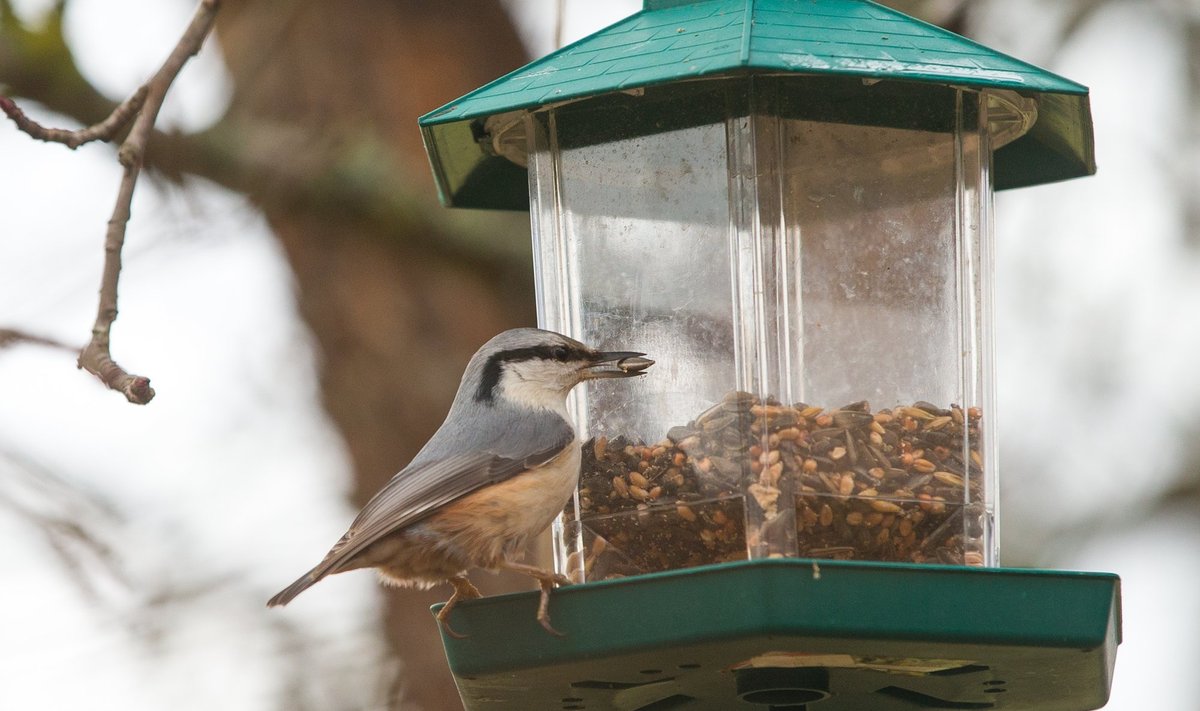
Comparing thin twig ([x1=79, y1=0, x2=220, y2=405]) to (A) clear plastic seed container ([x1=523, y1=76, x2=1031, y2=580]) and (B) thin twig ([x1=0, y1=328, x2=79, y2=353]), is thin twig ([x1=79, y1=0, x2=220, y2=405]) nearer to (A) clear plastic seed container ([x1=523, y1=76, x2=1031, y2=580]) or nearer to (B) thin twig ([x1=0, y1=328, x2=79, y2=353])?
(B) thin twig ([x1=0, y1=328, x2=79, y2=353])

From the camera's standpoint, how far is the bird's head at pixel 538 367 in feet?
11.6

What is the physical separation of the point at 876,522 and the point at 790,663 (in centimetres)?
45

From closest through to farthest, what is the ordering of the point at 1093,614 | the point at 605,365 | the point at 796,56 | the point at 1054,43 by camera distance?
the point at 1093,614 → the point at 796,56 → the point at 605,365 → the point at 1054,43

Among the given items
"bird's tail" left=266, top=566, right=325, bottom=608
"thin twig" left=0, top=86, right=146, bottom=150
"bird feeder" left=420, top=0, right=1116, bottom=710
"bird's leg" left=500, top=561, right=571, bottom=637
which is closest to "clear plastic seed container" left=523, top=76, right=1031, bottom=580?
"bird feeder" left=420, top=0, right=1116, bottom=710

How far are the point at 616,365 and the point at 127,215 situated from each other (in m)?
1.18

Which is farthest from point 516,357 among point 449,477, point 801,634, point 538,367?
point 801,634

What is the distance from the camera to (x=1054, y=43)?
645 centimetres

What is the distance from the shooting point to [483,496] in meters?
3.53

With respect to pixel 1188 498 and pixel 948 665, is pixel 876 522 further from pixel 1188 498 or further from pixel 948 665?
pixel 1188 498

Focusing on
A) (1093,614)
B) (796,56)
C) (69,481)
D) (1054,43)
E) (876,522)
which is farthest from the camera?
(1054,43)

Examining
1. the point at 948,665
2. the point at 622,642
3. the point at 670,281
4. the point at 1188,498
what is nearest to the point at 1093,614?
the point at 948,665

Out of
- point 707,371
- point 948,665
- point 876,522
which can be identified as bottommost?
point 948,665

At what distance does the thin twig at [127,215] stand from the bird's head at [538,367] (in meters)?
1.07

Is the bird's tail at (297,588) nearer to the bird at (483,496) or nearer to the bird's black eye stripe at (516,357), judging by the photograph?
the bird at (483,496)
